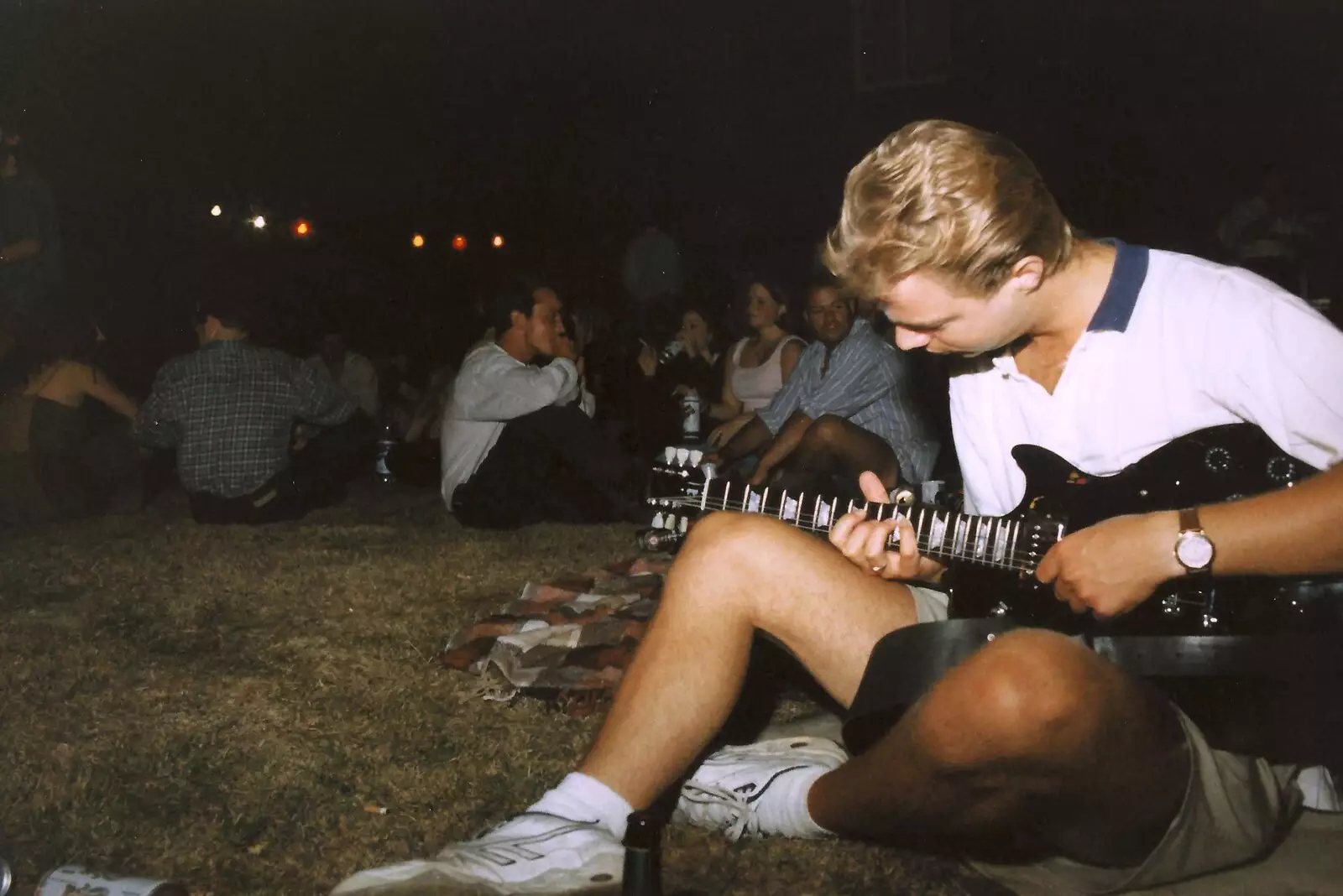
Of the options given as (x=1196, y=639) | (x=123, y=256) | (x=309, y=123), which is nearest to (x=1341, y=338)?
(x=1196, y=639)

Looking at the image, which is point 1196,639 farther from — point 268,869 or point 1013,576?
point 268,869

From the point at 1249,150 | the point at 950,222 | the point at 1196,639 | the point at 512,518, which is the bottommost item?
the point at 512,518

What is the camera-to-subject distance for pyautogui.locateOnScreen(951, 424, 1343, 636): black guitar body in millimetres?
1910

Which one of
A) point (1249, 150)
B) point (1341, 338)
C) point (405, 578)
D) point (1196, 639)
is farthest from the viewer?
point (1249, 150)

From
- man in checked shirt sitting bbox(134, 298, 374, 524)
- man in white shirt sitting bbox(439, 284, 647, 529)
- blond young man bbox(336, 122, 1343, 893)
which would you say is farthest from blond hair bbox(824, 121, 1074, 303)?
man in checked shirt sitting bbox(134, 298, 374, 524)

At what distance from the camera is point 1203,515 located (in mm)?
1861

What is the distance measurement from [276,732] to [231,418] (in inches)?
160

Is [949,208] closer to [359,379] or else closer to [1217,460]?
[1217,460]

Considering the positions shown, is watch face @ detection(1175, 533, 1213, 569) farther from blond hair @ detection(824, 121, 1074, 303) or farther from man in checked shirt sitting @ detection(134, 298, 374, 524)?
man in checked shirt sitting @ detection(134, 298, 374, 524)

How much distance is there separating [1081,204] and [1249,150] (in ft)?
6.54

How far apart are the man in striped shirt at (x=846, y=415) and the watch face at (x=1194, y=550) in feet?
11.4

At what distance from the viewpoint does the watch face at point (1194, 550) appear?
1837 millimetres

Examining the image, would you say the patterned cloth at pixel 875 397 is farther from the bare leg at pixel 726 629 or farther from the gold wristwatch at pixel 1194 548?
the gold wristwatch at pixel 1194 548

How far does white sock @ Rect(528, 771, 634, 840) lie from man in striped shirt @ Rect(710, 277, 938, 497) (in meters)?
3.51
